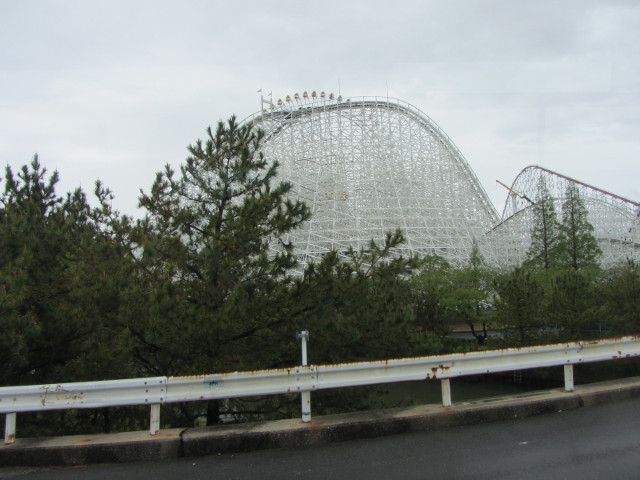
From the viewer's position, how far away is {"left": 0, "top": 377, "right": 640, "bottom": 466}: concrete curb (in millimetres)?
3869

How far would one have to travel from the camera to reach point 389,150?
1183 inches

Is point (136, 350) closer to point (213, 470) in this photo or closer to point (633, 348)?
point (213, 470)

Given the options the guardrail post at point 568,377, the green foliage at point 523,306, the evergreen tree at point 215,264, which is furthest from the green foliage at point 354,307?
the green foliage at point 523,306

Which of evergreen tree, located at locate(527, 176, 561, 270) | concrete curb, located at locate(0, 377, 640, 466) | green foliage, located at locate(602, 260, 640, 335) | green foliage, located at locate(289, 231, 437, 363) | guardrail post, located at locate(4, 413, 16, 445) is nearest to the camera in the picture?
concrete curb, located at locate(0, 377, 640, 466)

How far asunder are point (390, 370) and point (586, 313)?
12792 millimetres

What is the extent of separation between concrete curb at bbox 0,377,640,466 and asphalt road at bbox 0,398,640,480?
9 cm

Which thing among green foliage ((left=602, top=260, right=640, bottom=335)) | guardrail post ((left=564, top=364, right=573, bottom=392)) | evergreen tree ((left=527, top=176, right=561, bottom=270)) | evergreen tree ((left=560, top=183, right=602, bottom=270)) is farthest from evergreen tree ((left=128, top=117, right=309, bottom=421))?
evergreen tree ((left=560, top=183, right=602, bottom=270))

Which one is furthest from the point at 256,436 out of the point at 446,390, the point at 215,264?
A: the point at 215,264

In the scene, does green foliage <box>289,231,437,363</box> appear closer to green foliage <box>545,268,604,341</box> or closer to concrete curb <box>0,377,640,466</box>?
concrete curb <box>0,377,640,466</box>

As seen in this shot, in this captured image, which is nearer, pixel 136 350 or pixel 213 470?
pixel 213 470

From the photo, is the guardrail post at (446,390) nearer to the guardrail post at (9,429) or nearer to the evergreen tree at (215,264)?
the evergreen tree at (215,264)

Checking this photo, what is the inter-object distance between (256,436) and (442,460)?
1.52m

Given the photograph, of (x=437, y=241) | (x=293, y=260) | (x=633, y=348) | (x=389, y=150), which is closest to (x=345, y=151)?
(x=389, y=150)

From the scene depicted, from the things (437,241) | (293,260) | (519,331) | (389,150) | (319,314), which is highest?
(389,150)
